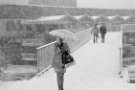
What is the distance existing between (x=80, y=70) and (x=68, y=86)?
123 inches

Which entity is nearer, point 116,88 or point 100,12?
point 116,88

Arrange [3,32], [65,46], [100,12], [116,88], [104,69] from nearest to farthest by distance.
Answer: [65,46], [116,88], [104,69], [3,32], [100,12]

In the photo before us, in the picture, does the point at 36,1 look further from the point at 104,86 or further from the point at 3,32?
the point at 104,86

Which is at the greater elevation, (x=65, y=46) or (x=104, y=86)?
(x=65, y=46)

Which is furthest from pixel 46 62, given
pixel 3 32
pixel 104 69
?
pixel 3 32

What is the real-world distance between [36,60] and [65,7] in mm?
66259

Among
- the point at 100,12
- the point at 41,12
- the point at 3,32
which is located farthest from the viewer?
the point at 100,12

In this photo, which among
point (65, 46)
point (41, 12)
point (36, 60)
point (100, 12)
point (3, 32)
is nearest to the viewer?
point (65, 46)

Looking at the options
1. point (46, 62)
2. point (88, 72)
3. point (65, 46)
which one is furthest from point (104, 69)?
point (65, 46)

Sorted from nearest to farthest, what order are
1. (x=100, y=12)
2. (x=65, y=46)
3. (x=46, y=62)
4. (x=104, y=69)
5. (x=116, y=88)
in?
(x=65, y=46)
(x=116, y=88)
(x=46, y=62)
(x=104, y=69)
(x=100, y=12)

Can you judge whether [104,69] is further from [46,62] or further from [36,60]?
[36,60]

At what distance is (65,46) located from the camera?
263 inches

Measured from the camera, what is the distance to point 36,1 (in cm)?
7300

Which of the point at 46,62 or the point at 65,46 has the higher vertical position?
the point at 65,46
